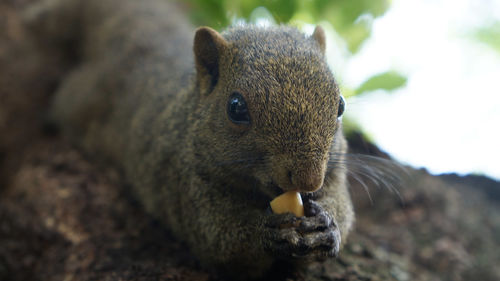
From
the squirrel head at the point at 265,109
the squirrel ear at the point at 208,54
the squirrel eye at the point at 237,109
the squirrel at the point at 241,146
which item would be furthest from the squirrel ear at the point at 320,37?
the squirrel eye at the point at 237,109

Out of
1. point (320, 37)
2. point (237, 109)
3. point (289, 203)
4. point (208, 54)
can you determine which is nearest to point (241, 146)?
point (237, 109)

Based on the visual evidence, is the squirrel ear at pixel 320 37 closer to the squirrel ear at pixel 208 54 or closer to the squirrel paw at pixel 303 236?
the squirrel ear at pixel 208 54

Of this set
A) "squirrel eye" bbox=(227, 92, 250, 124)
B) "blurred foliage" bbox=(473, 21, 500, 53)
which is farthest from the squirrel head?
"blurred foliage" bbox=(473, 21, 500, 53)

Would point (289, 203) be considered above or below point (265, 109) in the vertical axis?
below

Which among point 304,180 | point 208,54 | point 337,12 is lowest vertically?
point 304,180

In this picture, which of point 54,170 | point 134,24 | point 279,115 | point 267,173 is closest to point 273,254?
point 267,173


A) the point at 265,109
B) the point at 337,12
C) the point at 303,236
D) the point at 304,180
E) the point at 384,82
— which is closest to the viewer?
the point at 304,180

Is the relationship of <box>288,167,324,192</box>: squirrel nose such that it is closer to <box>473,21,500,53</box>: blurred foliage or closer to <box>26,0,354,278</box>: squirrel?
<box>26,0,354,278</box>: squirrel

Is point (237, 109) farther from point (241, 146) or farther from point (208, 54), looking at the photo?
point (208, 54)
